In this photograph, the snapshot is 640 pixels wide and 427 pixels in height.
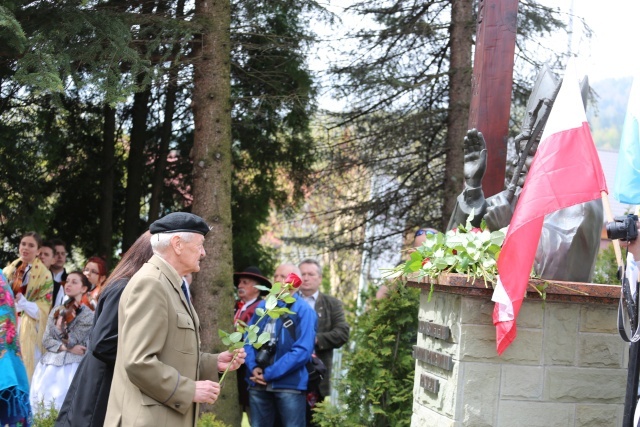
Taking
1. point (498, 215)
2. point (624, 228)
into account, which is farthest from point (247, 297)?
point (624, 228)

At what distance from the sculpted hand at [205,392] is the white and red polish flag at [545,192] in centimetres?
164

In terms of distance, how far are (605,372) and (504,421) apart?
2.39 feet

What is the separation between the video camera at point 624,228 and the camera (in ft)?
13.7

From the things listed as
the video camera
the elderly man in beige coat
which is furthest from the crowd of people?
the video camera

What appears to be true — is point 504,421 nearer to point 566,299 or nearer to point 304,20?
point 566,299

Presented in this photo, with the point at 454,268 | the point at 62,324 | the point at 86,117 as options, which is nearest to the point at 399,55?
the point at 86,117

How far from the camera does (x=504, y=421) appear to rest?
4996 millimetres

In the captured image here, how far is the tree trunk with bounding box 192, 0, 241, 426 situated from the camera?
29.5ft

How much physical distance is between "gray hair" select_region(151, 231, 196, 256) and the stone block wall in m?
1.70

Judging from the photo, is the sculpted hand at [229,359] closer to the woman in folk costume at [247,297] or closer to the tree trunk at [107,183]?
the woman in folk costume at [247,297]

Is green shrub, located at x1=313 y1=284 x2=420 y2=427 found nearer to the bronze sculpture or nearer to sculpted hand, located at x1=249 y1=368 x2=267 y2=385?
sculpted hand, located at x1=249 y1=368 x2=267 y2=385

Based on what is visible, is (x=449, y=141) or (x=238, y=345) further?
(x=449, y=141)

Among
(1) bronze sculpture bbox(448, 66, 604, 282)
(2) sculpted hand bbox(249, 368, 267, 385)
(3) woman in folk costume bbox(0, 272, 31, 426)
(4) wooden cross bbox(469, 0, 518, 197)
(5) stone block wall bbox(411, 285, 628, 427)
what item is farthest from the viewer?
(2) sculpted hand bbox(249, 368, 267, 385)

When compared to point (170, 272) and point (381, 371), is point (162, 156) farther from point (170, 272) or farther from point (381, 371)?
point (170, 272)
